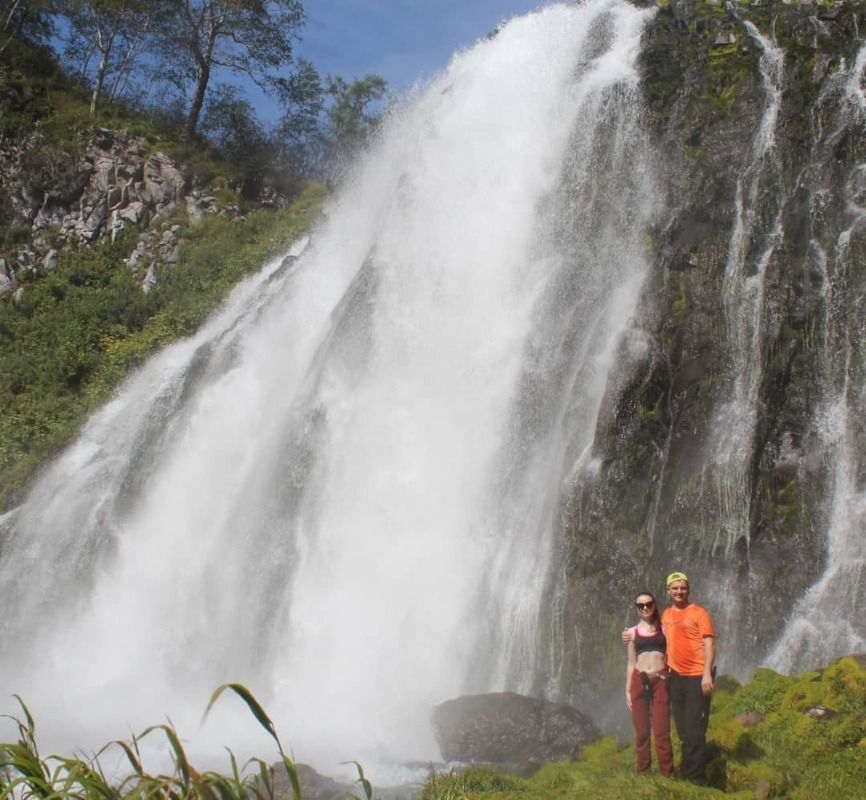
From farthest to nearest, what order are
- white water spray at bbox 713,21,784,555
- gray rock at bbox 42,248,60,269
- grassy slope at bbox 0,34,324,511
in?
gray rock at bbox 42,248,60,269 < grassy slope at bbox 0,34,324,511 < white water spray at bbox 713,21,784,555

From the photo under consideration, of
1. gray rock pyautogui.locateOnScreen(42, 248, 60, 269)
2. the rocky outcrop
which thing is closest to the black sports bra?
the rocky outcrop

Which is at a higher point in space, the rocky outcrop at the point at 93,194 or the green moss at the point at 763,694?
the rocky outcrop at the point at 93,194

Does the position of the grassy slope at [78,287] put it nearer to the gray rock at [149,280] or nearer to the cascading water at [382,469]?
the gray rock at [149,280]

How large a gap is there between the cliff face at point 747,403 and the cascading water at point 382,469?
0.87 meters

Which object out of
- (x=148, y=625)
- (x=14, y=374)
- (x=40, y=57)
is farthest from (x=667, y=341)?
(x=40, y=57)

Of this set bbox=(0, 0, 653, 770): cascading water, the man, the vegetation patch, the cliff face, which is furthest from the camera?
the vegetation patch

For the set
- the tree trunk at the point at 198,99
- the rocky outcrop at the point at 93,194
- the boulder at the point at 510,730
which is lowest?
the boulder at the point at 510,730

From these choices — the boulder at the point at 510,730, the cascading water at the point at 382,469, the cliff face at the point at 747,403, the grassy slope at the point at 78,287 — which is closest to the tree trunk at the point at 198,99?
the grassy slope at the point at 78,287

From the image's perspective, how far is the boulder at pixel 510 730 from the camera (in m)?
10.1

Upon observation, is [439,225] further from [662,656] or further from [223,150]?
[223,150]

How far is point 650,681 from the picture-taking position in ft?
21.3

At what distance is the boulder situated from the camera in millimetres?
10086

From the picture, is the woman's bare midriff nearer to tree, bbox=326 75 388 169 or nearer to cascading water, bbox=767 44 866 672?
cascading water, bbox=767 44 866 672

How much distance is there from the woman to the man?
7cm
